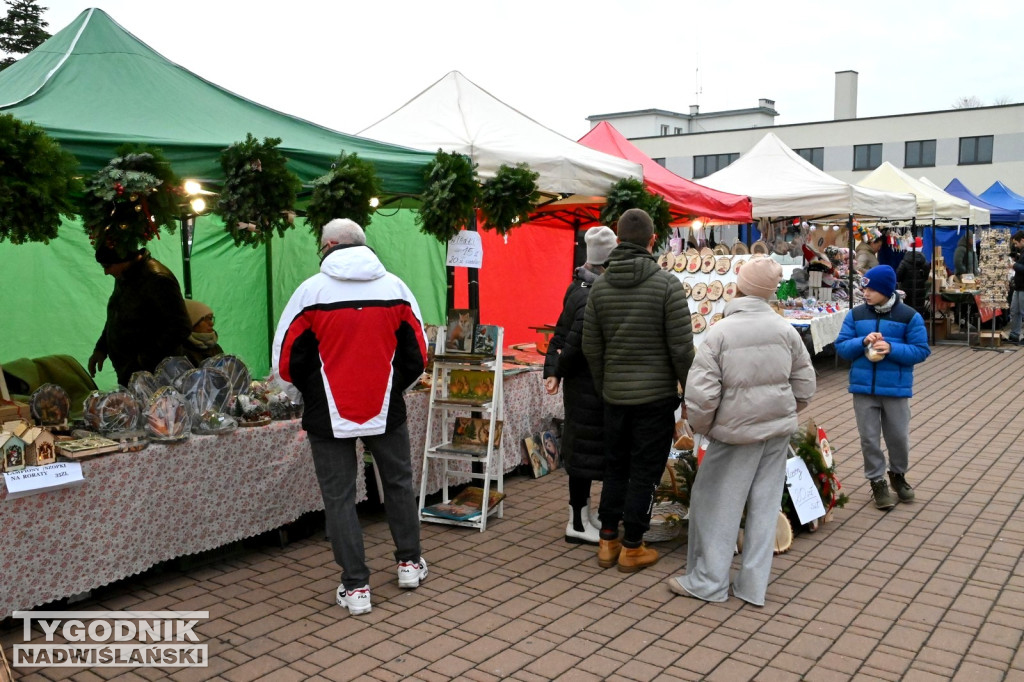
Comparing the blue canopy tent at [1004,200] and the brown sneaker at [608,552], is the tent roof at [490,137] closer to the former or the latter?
the brown sneaker at [608,552]

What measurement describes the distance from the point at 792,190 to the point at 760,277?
Result: 8.29m

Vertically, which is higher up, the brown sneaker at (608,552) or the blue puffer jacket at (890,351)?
the blue puffer jacket at (890,351)

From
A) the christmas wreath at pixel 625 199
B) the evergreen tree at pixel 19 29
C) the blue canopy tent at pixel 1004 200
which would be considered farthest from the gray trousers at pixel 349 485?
the evergreen tree at pixel 19 29

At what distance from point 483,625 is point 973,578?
2621 millimetres

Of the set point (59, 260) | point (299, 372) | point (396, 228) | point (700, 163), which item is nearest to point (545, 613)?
point (299, 372)

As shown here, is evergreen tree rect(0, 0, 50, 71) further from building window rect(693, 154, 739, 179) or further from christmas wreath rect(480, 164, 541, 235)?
building window rect(693, 154, 739, 179)

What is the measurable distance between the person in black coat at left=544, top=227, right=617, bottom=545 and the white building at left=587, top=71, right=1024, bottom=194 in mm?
34577

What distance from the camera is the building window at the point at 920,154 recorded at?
133ft

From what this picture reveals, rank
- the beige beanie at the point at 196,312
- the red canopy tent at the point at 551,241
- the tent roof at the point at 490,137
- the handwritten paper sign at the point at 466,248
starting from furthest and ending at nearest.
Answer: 1. the red canopy tent at the point at 551,241
2. the tent roof at the point at 490,137
3. the beige beanie at the point at 196,312
4. the handwritten paper sign at the point at 466,248

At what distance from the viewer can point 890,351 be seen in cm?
520

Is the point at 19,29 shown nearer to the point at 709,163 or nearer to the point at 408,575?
the point at 408,575

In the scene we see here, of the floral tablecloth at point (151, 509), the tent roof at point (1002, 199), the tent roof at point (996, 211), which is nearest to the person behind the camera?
the floral tablecloth at point (151, 509)

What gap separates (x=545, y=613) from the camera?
396 centimetres

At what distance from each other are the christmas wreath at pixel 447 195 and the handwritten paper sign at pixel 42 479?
2510mm
